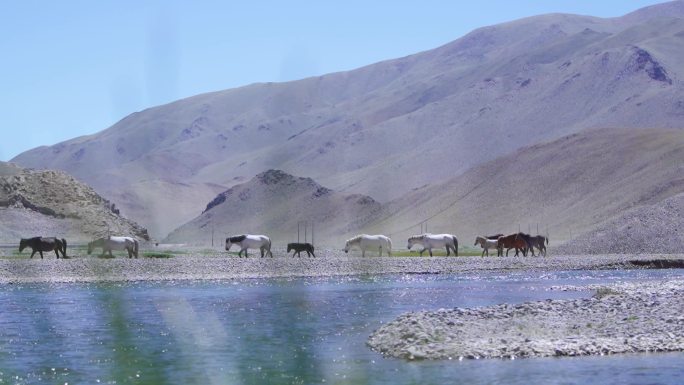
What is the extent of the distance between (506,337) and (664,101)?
18040 centimetres

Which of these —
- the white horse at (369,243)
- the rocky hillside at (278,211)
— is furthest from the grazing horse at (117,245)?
the rocky hillside at (278,211)

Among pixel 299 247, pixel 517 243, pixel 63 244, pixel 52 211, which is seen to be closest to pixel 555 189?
pixel 517 243

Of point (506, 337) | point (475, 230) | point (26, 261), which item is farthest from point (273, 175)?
point (506, 337)

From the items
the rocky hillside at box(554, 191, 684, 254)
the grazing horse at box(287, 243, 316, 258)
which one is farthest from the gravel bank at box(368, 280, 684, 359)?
the rocky hillside at box(554, 191, 684, 254)

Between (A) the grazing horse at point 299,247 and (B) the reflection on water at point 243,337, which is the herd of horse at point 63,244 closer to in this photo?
(A) the grazing horse at point 299,247

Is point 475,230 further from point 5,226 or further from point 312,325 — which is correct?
point 312,325

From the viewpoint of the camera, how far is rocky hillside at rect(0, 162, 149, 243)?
79438mm

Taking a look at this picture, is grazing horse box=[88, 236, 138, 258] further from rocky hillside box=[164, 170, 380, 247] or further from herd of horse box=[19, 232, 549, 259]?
rocky hillside box=[164, 170, 380, 247]

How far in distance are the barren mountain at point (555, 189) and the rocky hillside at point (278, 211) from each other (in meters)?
4.71

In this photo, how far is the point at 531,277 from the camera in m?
51.6

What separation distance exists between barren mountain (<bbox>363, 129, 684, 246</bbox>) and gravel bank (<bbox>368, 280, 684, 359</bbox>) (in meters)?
68.2

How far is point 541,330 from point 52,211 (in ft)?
207

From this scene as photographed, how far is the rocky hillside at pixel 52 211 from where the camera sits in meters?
79.4

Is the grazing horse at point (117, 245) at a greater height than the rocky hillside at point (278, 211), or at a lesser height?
lesser
